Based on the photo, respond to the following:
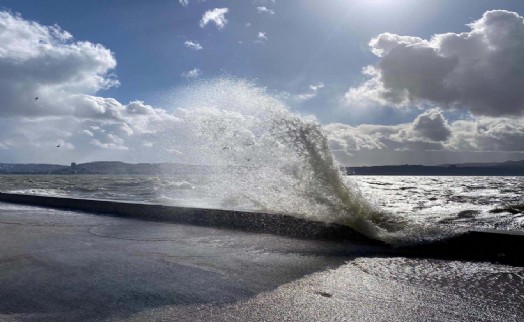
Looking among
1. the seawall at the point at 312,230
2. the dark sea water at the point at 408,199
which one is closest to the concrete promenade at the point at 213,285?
the seawall at the point at 312,230

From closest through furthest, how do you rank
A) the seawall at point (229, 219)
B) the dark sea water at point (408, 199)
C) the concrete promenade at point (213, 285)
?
the concrete promenade at point (213, 285) → the seawall at point (229, 219) → the dark sea water at point (408, 199)

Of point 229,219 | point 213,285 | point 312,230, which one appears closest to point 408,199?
point 229,219

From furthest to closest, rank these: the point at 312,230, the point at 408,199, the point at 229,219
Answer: the point at 408,199
the point at 229,219
the point at 312,230

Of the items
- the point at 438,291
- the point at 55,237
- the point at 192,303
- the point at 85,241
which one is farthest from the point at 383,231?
the point at 55,237

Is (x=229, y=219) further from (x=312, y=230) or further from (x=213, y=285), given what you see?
(x=213, y=285)

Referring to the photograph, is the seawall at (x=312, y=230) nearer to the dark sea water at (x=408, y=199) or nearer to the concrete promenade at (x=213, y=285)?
the concrete promenade at (x=213, y=285)

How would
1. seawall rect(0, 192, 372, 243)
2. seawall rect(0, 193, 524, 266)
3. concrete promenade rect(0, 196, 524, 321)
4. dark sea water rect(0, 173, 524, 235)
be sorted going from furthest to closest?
dark sea water rect(0, 173, 524, 235)
seawall rect(0, 192, 372, 243)
seawall rect(0, 193, 524, 266)
concrete promenade rect(0, 196, 524, 321)

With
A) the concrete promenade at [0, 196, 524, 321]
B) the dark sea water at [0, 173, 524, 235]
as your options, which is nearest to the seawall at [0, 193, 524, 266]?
the concrete promenade at [0, 196, 524, 321]

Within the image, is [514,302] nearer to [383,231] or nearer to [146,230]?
A: [383,231]

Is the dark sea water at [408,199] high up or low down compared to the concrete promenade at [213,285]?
down

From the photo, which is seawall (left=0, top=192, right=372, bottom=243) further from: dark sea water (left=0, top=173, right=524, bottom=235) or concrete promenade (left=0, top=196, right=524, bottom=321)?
dark sea water (left=0, top=173, right=524, bottom=235)

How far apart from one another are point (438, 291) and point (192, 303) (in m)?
1.80

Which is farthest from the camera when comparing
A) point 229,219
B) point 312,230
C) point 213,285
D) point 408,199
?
point 408,199

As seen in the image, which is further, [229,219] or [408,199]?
[408,199]
